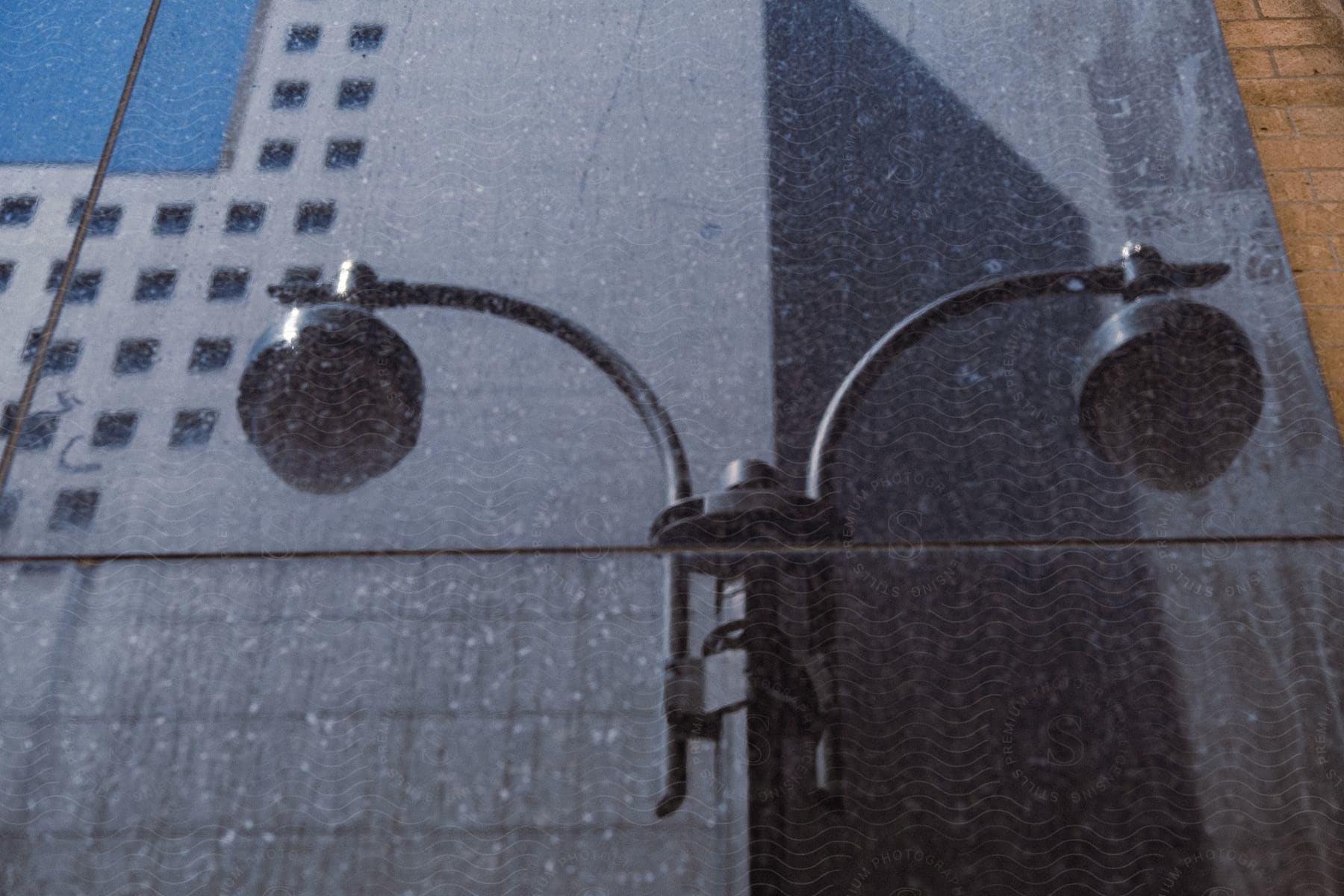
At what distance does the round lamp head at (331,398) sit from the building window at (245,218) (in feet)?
0.50

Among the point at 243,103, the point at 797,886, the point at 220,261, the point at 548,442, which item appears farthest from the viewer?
the point at 243,103

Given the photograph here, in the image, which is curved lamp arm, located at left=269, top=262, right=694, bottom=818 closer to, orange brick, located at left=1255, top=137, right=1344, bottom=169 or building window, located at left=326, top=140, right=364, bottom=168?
building window, located at left=326, top=140, right=364, bottom=168

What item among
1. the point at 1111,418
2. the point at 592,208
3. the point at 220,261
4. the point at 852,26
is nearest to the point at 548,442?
the point at 592,208

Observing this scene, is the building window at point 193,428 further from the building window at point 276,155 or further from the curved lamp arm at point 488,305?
the building window at point 276,155

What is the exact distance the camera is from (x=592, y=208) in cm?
131

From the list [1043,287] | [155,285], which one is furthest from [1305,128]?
[155,285]

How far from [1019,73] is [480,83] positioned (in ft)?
2.40

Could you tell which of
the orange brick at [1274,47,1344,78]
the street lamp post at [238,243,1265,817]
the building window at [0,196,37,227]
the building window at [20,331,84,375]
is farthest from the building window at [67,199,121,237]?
the orange brick at [1274,47,1344,78]

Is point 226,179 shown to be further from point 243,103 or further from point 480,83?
point 480,83

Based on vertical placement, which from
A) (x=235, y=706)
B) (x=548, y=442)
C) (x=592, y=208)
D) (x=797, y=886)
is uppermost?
(x=592, y=208)

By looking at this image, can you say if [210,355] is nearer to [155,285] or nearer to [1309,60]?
[155,285]

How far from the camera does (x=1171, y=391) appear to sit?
46.6 inches

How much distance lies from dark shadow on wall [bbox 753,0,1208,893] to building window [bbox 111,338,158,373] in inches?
28.5

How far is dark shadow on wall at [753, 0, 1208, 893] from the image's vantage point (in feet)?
3.20
